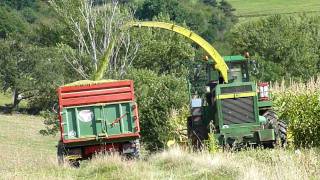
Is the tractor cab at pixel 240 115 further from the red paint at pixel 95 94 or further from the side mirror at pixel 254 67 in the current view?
the red paint at pixel 95 94

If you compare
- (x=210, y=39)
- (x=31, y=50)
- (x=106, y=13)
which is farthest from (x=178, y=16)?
(x=106, y=13)

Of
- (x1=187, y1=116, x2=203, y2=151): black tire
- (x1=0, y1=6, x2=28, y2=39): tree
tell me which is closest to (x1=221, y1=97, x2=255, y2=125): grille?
(x1=187, y1=116, x2=203, y2=151): black tire

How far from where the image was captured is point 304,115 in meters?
16.7

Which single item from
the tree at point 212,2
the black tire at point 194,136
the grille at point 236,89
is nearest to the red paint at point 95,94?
the grille at point 236,89

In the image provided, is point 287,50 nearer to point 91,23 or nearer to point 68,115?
point 91,23

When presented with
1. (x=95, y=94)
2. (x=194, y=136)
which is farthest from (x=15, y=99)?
(x=95, y=94)

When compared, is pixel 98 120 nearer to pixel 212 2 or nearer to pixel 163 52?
pixel 163 52

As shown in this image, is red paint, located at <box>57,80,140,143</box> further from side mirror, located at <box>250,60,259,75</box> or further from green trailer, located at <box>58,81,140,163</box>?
side mirror, located at <box>250,60,259,75</box>

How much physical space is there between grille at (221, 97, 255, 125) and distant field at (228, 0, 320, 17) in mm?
83320

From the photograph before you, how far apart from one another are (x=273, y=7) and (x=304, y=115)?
9218cm

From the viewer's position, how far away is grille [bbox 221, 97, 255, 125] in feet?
55.6

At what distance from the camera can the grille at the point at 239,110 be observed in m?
16.9

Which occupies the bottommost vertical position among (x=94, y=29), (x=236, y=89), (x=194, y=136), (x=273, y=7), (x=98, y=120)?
(x=194, y=136)

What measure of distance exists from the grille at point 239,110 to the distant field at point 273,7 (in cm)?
8332
